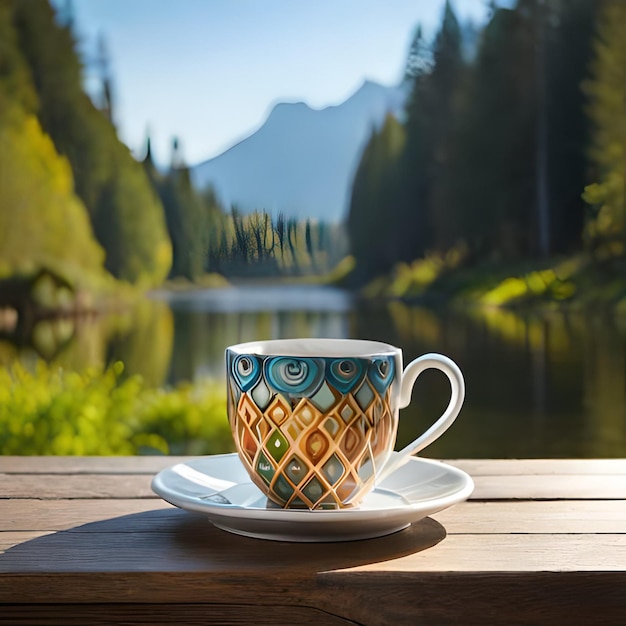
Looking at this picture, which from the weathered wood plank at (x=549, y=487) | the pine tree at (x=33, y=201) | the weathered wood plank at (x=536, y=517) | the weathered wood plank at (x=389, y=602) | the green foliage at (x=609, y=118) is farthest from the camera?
the pine tree at (x=33, y=201)

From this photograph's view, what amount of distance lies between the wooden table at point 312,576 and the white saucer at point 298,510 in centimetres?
1

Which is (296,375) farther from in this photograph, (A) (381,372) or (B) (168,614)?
(B) (168,614)

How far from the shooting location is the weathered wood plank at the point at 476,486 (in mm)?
701

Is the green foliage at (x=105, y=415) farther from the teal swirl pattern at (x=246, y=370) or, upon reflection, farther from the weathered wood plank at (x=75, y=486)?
the teal swirl pattern at (x=246, y=370)

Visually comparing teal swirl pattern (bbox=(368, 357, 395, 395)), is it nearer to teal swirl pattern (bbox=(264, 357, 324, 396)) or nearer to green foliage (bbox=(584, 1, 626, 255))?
teal swirl pattern (bbox=(264, 357, 324, 396))

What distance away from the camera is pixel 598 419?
195cm

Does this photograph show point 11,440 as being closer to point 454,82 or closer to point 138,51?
point 138,51

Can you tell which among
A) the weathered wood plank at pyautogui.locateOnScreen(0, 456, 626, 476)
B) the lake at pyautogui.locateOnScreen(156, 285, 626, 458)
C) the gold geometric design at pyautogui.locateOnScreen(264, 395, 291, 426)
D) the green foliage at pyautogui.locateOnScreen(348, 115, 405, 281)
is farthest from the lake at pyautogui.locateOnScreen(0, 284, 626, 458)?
the gold geometric design at pyautogui.locateOnScreen(264, 395, 291, 426)

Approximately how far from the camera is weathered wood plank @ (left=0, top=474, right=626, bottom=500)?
70cm

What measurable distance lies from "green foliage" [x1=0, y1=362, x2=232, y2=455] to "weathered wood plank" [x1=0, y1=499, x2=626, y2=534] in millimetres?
1297

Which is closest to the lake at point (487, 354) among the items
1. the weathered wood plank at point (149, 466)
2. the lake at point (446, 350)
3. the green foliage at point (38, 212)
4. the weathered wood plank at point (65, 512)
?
the lake at point (446, 350)

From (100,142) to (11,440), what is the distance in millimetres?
701

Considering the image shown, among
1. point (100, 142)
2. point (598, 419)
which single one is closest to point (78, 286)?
point (100, 142)

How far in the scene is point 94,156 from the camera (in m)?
2.04
